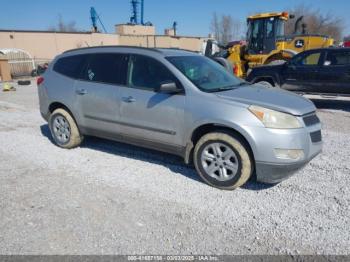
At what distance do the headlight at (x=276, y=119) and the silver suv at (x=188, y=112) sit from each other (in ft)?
0.04

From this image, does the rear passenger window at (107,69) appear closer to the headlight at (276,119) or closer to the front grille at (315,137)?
the headlight at (276,119)

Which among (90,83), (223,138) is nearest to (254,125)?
(223,138)

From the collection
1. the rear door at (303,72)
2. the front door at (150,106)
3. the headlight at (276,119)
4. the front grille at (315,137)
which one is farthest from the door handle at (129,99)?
the rear door at (303,72)

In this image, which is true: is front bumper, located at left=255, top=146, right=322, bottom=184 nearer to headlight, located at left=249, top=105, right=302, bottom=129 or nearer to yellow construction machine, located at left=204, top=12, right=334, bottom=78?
headlight, located at left=249, top=105, right=302, bottom=129

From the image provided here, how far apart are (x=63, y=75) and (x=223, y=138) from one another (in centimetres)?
326

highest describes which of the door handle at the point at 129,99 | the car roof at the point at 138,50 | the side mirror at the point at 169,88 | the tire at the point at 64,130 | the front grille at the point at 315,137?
the car roof at the point at 138,50

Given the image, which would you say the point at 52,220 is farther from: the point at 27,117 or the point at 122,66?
the point at 27,117

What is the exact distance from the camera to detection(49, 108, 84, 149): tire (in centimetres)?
516

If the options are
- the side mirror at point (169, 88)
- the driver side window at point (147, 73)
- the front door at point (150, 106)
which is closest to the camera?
the side mirror at point (169, 88)

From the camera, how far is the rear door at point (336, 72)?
814 cm

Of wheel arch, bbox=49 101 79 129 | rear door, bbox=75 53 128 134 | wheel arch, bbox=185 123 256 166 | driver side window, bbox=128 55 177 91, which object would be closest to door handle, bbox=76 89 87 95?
rear door, bbox=75 53 128 134

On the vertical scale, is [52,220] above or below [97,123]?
below

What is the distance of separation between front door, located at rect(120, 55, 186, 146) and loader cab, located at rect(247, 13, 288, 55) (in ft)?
34.3

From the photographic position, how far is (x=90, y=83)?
15.7 ft
